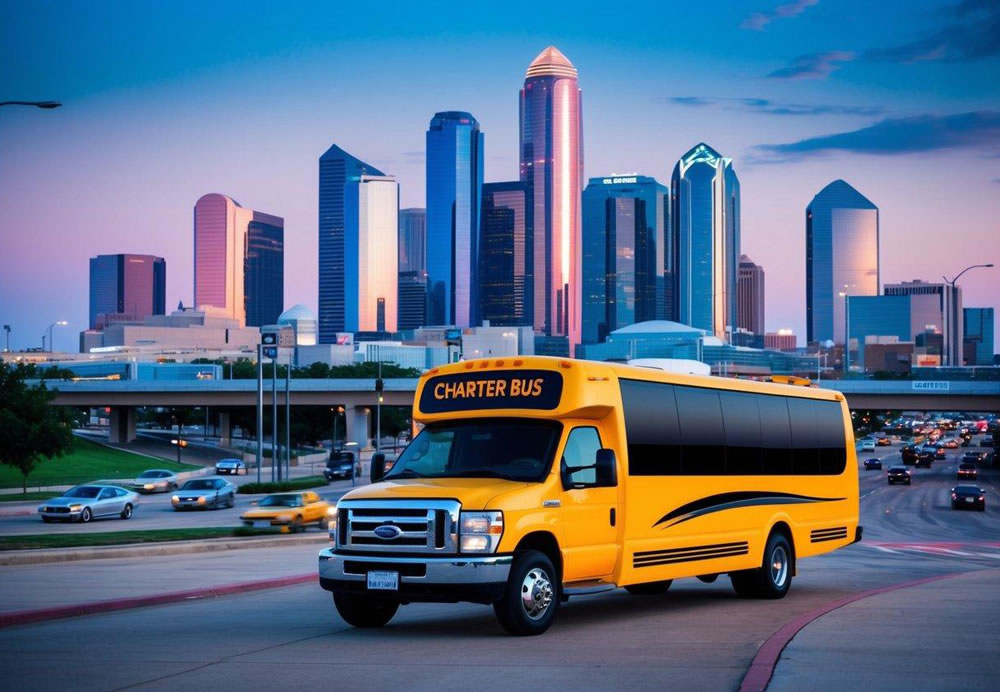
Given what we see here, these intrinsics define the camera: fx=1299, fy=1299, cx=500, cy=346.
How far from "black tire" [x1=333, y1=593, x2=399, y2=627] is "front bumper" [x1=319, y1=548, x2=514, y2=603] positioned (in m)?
0.77

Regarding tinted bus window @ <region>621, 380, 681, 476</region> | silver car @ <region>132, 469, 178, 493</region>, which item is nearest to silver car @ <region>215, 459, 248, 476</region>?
silver car @ <region>132, 469, 178, 493</region>

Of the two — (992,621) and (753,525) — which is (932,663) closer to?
(992,621)

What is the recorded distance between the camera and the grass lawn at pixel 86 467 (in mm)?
76406

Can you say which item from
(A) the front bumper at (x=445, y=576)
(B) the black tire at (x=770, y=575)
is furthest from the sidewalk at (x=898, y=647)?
(A) the front bumper at (x=445, y=576)

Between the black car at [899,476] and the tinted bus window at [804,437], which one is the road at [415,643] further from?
the black car at [899,476]

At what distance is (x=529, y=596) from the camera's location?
13664 mm

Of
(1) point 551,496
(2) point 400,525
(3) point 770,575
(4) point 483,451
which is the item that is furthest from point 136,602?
(3) point 770,575

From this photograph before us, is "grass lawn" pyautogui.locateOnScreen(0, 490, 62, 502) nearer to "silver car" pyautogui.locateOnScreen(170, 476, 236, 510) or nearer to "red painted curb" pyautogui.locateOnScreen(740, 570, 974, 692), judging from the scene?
"silver car" pyautogui.locateOnScreen(170, 476, 236, 510)

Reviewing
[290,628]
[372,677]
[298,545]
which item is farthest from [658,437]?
[298,545]

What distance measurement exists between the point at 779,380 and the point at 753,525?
12.3 feet

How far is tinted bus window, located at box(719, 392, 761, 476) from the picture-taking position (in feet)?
58.9

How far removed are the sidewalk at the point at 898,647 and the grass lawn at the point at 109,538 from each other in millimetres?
17490

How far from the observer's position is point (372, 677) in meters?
11.2

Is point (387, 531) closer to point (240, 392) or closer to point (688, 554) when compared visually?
point (688, 554)
